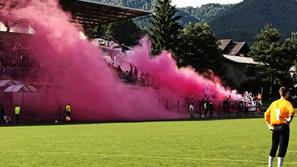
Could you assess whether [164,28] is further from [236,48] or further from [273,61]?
[236,48]

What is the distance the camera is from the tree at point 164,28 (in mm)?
70312

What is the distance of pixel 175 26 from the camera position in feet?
236

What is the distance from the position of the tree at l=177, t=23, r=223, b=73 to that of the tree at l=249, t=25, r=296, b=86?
304 inches

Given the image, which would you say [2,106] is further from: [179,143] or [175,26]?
[175,26]

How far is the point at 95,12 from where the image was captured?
52.1 metres

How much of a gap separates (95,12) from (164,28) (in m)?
20.5

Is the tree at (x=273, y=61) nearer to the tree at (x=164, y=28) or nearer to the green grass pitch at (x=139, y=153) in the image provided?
the tree at (x=164, y=28)

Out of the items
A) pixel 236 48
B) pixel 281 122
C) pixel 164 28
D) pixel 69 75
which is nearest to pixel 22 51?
pixel 69 75

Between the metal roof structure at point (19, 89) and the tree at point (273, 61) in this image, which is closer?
the metal roof structure at point (19, 89)

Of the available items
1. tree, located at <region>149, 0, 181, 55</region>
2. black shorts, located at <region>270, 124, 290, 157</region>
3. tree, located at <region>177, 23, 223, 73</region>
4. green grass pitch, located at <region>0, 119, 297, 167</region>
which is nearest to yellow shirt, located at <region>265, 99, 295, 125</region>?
black shorts, located at <region>270, 124, 290, 157</region>

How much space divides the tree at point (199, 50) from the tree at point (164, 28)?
194 cm

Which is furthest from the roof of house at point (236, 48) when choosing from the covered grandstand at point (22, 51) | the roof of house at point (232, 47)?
the covered grandstand at point (22, 51)

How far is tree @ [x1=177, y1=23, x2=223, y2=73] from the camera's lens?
7206 cm

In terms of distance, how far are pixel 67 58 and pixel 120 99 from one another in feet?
18.3
